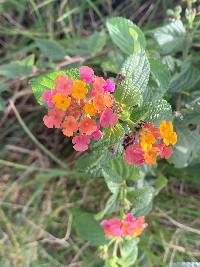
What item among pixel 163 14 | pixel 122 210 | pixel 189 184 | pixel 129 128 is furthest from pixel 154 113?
pixel 163 14

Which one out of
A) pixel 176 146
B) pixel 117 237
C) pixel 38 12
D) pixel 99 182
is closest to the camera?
pixel 117 237

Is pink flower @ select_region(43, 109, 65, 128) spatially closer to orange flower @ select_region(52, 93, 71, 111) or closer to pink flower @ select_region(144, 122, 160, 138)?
orange flower @ select_region(52, 93, 71, 111)

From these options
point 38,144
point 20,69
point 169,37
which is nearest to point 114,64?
point 169,37

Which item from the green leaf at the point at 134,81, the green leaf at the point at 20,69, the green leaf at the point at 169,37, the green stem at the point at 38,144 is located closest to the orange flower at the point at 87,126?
the green leaf at the point at 134,81

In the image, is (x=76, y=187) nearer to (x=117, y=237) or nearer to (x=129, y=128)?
(x=117, y=237)

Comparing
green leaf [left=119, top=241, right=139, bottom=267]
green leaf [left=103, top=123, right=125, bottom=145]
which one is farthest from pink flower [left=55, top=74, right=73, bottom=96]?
green leaf [left=119, top=241, right=139, bottom=267]

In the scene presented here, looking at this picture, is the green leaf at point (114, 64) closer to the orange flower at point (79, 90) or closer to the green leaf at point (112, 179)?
the green leaf at point (112, 179)
